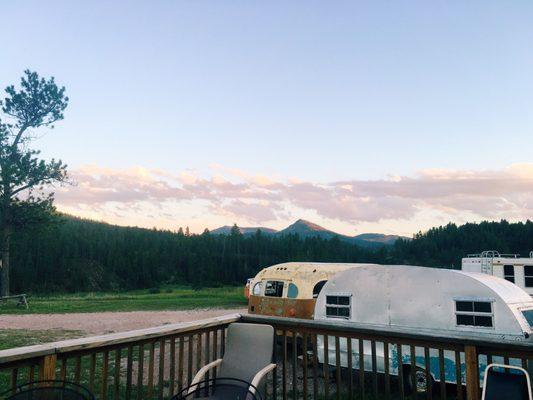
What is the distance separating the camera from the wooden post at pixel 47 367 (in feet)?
9.30

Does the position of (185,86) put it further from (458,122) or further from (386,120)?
(458,122)

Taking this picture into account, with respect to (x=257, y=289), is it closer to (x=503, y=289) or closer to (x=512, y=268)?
(x=503, y=289)

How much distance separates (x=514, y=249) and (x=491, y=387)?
280 feet

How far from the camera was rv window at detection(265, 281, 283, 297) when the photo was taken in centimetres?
1187

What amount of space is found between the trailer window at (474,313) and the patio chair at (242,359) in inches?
165

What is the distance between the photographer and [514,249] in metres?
76.2

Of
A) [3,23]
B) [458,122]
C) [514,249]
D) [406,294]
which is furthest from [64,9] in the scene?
[514,249]

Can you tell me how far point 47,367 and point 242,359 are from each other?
171 cm

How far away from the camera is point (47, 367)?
9.37 feet

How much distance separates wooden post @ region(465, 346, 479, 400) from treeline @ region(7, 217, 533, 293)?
64677mm

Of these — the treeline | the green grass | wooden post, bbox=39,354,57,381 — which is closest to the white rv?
the green grass

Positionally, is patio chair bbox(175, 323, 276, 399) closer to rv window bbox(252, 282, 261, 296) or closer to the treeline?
rv window bbox(252, 282, 261, 296)

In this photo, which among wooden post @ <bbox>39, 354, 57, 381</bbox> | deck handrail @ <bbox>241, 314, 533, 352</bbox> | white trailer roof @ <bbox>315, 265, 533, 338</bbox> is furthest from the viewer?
white trailer roof @ <bbox>315, 265, 533, 338</bbox>

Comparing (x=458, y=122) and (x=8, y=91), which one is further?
(x=8, y=91)
